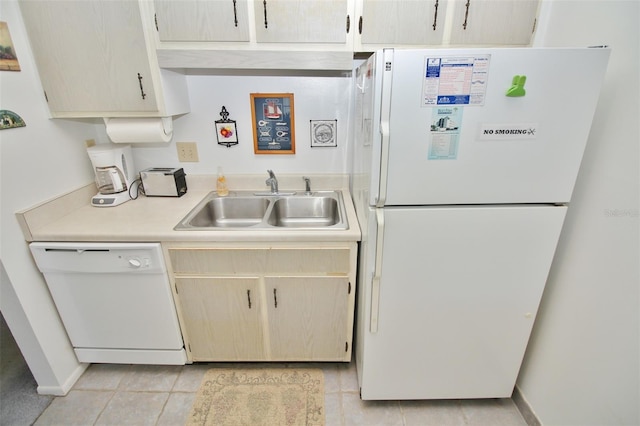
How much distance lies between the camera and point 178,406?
154cm

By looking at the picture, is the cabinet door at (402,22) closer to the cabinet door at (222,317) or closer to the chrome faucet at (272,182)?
the chrome faucet at (272,182)

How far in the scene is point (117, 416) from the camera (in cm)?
150

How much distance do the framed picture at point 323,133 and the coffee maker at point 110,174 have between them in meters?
1.11

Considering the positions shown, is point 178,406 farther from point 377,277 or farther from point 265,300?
point 377,277

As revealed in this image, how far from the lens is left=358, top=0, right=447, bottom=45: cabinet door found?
4.28 feet

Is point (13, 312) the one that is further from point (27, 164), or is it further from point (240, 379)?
point (240, 379)

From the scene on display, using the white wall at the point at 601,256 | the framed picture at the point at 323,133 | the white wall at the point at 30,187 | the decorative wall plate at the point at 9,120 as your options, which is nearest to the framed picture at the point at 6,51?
the white wall at the point at 30,187

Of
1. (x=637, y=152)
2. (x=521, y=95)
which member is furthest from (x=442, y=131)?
(x=637, y=152)

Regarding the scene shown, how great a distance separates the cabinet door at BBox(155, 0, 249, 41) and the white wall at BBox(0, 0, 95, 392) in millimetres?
637

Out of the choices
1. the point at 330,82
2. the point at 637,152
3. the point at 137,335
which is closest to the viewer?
the point at 637,152

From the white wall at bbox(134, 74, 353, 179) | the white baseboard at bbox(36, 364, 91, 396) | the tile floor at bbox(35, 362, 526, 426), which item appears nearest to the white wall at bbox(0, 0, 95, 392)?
the white baseboard at bbox(36, 364, 91, 396)

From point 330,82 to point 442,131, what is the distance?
966mm

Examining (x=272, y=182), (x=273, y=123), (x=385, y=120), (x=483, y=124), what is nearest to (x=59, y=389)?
(x=272, y=182)

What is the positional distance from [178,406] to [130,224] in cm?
95
